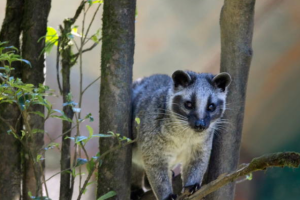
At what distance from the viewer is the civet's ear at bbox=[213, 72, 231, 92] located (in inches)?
173

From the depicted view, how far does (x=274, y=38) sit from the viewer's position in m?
6.83

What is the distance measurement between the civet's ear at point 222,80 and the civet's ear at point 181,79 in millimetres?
222

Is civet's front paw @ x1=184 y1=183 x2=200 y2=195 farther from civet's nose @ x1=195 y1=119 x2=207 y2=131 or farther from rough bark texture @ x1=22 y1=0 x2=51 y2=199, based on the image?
rough bark texture @ x1=22 y1=0 x2=51 y2=199

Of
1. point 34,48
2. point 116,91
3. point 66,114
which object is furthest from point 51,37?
point 116,91

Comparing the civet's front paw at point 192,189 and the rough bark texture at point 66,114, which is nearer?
the civet's front paw at point 192,189

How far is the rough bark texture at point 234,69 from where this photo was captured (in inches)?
177

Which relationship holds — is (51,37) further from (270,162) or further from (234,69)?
(270,162)

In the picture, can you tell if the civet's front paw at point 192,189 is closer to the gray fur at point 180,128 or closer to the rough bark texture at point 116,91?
the gray fur at point 180,128

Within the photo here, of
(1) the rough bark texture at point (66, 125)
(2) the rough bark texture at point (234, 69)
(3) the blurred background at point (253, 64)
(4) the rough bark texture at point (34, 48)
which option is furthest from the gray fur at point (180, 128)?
(3) the blurred background at point (253, 64)

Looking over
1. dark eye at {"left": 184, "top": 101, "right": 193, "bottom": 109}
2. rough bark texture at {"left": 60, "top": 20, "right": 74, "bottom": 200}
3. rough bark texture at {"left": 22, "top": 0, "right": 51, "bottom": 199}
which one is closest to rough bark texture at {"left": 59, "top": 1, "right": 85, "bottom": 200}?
rough bark texture at {"left": 60, "top": 20, "right": 74, "bottom": 200}

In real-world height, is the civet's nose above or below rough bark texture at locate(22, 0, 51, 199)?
below

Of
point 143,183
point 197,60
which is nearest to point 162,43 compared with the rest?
point 197,60

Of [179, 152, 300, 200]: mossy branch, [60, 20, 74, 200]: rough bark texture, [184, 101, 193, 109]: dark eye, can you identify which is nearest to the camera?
[179, 152, 300, 200]: mossy branch

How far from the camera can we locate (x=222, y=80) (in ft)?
14.7
